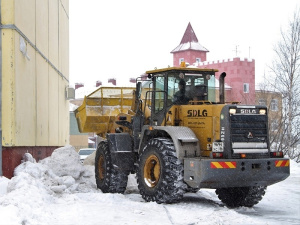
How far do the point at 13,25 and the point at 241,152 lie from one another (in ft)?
19.4

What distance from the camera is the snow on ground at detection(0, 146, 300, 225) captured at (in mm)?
9055

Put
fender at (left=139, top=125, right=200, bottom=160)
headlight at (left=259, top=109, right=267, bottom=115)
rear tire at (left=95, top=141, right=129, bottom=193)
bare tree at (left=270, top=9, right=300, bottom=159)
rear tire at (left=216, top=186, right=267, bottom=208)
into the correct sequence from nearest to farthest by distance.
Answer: fender at (left=139, top=125, right=200, bottom=160), headlight at (left=259, top=109, right=267, bottom=115), rear tire at (left=216, top=186, right=267, bottom=208), rear tire at (left=95, top=141, right=129, bottom=193), bare tree at (left=270, top=9, right=300, bottom=159)

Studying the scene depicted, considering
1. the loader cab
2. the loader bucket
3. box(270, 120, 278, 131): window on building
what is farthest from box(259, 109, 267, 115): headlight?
box(270, 120, 278, 131): window on building

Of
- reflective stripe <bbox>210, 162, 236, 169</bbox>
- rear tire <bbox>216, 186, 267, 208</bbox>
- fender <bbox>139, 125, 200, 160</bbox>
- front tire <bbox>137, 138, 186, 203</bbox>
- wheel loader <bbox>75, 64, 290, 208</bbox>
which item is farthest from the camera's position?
rear tire <bbox>216, 186, 267, 208</bbox>

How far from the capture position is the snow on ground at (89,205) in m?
9.05

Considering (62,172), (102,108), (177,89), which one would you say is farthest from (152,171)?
(102,108)

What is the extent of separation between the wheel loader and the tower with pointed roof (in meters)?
48.7

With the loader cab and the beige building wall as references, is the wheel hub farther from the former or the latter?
the beige building wall

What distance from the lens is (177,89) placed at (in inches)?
487

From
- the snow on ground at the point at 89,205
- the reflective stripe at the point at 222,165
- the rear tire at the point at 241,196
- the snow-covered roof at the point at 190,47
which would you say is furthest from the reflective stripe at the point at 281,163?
the snow-covered roof at the point at 190,47

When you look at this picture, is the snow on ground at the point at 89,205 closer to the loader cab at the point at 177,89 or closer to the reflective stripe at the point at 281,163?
the reflective stripe at the point at 281,163

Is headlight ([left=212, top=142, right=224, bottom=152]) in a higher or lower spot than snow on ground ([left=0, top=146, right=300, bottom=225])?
higher

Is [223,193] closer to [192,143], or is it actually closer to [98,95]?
[192,143]

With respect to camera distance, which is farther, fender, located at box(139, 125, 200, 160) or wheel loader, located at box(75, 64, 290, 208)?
fender, located at box(139, 125, 200, 160)
